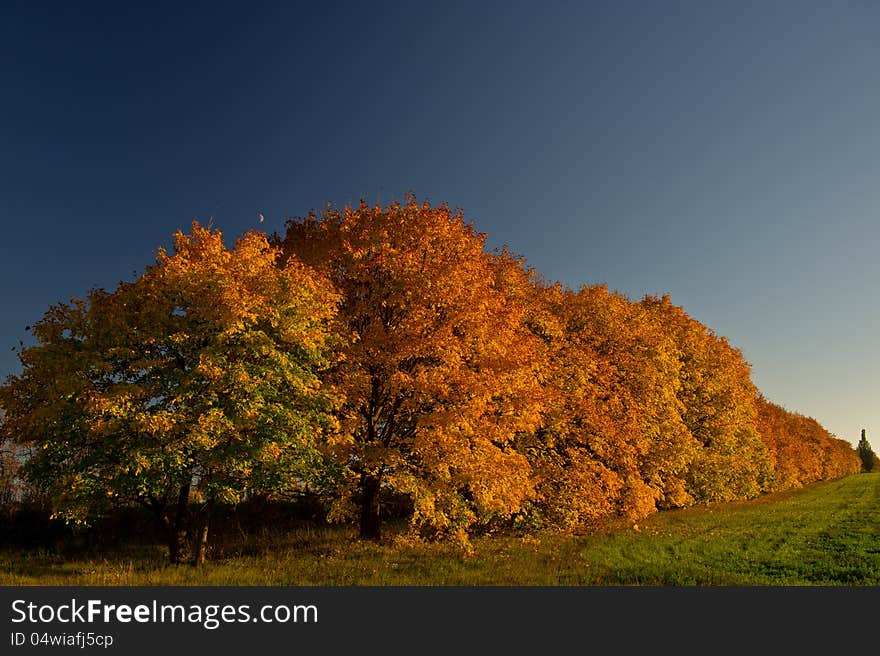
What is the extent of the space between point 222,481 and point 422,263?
1152 cm

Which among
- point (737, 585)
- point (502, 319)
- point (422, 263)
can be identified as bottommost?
point (737, 585)

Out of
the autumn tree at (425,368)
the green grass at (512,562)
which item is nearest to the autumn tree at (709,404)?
the green grass at (512,562)

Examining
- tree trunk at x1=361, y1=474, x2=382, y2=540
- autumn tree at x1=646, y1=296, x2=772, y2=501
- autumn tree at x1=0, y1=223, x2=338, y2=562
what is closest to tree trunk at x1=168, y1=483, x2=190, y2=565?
autumn tree at x1=0, y1=223, x2=338, y2=562

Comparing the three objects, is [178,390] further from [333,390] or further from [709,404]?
[709,404]

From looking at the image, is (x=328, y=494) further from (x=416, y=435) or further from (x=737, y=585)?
(x=737, y=585)

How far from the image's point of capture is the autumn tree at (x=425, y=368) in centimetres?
2206

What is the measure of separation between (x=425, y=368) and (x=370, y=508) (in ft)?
23.3

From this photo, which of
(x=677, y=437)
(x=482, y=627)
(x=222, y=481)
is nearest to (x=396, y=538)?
(x=222, y=481)

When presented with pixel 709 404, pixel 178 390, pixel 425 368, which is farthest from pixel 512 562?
pixel 709 404

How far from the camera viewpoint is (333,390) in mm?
21484

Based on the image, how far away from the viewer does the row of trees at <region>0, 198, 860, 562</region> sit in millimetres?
18094

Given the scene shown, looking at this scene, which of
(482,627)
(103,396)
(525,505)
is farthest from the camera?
(525,505)

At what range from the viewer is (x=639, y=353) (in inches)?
1496

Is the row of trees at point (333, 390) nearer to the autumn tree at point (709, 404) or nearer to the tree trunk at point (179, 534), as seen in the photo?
the tree trunk at point (179, 534)
